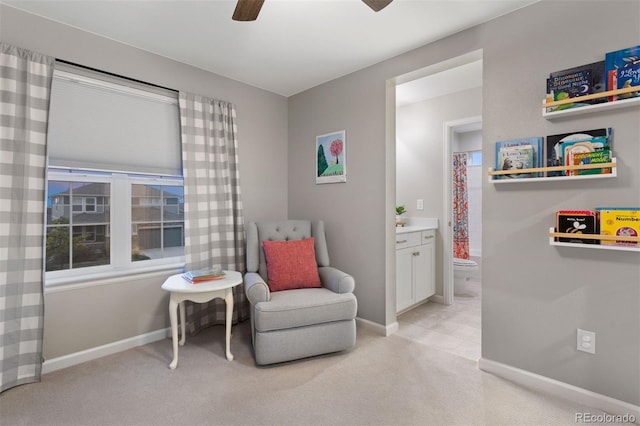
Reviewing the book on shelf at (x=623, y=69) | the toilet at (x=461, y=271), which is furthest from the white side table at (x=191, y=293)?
the toilet at (x=461, y=271)

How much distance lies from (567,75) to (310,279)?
2245mm

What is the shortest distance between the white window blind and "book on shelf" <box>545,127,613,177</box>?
2.83m

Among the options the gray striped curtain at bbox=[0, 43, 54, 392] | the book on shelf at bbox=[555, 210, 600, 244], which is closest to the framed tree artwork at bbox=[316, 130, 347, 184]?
the book on shelf at bbox=[555, 210, 600, 244]

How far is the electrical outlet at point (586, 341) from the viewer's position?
181 centimetres

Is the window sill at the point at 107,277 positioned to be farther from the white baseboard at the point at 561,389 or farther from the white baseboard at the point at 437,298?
the white baseboard at the point at 437,298

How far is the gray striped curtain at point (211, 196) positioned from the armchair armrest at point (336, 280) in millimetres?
909

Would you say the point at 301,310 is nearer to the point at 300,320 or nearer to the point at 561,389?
the point at 300,320

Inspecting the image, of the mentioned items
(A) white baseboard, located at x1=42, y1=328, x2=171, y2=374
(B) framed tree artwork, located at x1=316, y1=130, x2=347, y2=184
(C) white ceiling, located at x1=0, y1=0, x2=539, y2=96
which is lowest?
(A) white baseboard, located at x1=42, y1=328, x2=171, y2=374

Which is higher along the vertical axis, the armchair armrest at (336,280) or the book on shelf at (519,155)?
the book on shelf at (519,155)

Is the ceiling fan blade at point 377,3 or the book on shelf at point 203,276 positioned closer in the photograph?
the ceiling fan blade at point 377,3

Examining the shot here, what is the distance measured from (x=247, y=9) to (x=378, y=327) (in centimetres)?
260

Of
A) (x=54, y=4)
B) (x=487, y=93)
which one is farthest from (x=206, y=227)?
(x=487, y=93)

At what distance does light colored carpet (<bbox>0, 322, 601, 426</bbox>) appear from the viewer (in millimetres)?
1717

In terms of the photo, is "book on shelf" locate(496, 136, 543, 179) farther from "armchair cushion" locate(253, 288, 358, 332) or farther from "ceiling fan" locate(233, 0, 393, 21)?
"armchair cushion" locate(253, 288, 358, 332)
